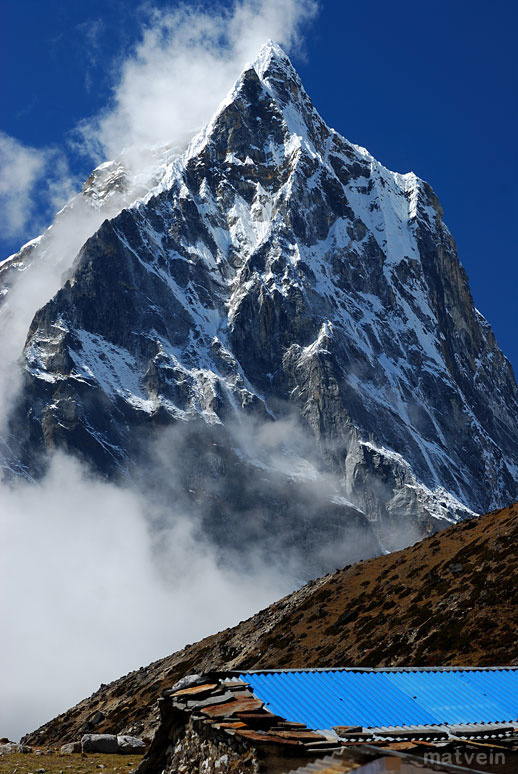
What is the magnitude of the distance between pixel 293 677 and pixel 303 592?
59524 millimetres

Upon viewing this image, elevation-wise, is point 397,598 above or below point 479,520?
below

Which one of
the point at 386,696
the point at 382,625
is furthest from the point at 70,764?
the point at 382,625

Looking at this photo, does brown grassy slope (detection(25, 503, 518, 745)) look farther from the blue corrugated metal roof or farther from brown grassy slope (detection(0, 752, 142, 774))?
brown grassy slope (detection(0, 752, 142, 774))

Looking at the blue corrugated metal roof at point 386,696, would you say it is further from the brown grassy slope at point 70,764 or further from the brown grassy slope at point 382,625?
the brown grassy slope at point 382,625

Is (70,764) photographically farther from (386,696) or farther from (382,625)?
(382,625)

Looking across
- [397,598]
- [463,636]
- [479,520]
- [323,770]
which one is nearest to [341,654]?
[397,598]

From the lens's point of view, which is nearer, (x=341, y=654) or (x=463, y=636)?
(x=463, y=636)

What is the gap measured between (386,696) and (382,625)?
36.7 meters

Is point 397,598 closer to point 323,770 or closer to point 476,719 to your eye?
point 476,719

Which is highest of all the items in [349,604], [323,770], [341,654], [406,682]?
[349,604]

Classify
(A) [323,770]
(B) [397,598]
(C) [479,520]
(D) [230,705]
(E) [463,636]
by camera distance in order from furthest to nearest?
(C) [479,520], (B) [397,598], (E) [463,636], (D) [230,705], (A) [323,770]

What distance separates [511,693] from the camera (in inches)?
1131

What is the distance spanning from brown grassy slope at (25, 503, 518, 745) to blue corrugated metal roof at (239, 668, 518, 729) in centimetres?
1500

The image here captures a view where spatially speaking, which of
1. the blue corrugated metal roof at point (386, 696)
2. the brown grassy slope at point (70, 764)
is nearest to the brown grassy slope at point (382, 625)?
the blue corrugated metal roof at point (386, 696)
